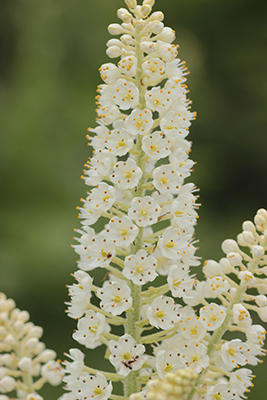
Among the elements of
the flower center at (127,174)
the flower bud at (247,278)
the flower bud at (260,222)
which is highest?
the flower center at (127,174)

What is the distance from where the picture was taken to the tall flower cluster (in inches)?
Result: 63.3

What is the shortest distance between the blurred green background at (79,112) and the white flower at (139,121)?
266 cm

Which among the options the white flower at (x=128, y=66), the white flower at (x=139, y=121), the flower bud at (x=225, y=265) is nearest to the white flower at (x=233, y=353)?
the flower bud at (x=225, y=265)

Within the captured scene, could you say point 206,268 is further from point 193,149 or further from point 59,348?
point 193,149

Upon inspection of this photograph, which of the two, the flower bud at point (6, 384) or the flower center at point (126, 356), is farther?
the flower bud at point (6, 384)

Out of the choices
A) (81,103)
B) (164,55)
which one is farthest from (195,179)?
(164,55)

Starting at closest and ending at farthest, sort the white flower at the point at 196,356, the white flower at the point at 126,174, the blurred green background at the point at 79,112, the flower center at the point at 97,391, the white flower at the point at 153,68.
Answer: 1. the white flower at the point at 196,356
2. the flower center at the point at 97,391
3. the white flower at the point at 126,174
4. the white flower at the point at 153,68
5. the blurred green background at the point at 79,112

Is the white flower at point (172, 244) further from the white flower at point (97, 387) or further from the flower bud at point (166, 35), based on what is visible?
the flower bud at point (166, 35)

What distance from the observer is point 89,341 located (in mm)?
1758

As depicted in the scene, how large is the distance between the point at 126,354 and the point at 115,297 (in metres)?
0.21

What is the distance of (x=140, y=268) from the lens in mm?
1651

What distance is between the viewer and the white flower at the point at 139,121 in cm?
178

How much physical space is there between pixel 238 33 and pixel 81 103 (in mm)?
2019

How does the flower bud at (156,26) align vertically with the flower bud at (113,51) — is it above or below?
above
